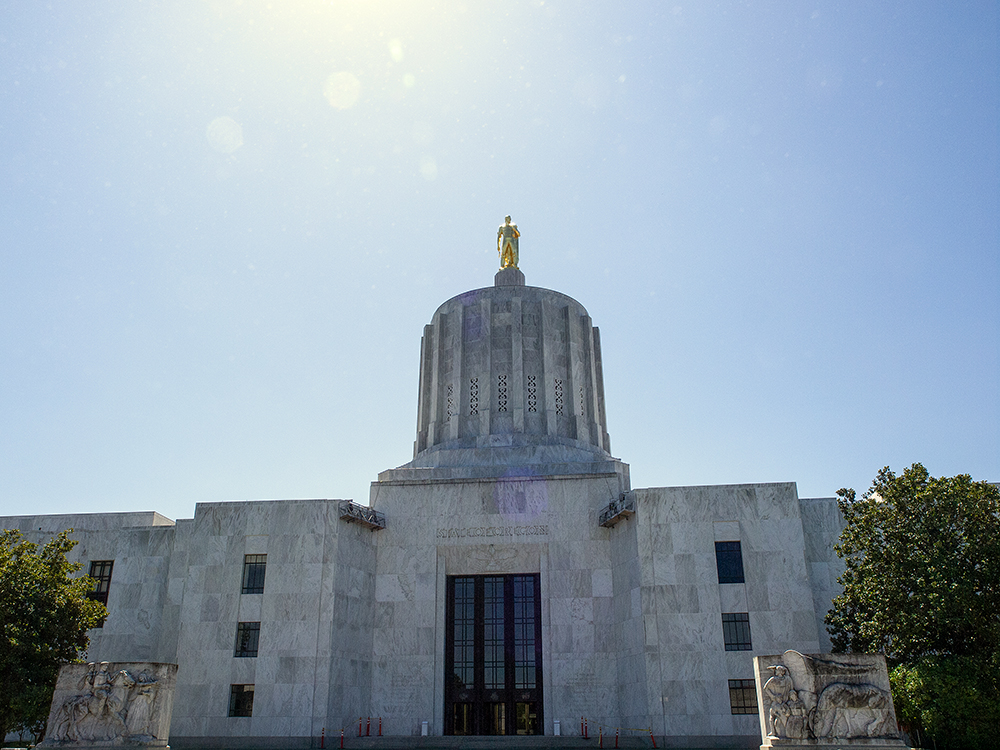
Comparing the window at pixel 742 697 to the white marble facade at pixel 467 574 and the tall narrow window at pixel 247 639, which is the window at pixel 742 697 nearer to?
the white marble facade at pixel 467 574

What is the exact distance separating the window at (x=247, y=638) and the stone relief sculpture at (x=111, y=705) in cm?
819

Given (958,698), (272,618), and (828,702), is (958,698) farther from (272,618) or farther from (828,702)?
(272,618)

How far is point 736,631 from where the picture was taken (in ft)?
91.4

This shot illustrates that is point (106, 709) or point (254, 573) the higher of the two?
point (254, 573)

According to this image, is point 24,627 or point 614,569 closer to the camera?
point 24,627

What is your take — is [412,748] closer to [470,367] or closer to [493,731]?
[493,731]

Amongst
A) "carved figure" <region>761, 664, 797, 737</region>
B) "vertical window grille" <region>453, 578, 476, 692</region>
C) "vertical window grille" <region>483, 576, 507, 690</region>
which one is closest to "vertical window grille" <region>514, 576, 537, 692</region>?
"vertical window grille" <region>483, 576, 507, 690</region>

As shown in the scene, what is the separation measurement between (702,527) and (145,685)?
19835mm

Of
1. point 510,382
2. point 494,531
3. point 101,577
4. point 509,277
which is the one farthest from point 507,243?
point 101,577

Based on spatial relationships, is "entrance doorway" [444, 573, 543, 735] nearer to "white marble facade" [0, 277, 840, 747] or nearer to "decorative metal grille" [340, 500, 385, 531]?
"white marble facade" [0, 277, 840, 747]

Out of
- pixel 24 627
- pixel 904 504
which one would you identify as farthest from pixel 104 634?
pixel 904 504

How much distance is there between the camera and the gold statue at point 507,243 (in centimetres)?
4116

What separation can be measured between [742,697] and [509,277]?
2311 cm

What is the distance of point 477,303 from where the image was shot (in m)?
39.0
